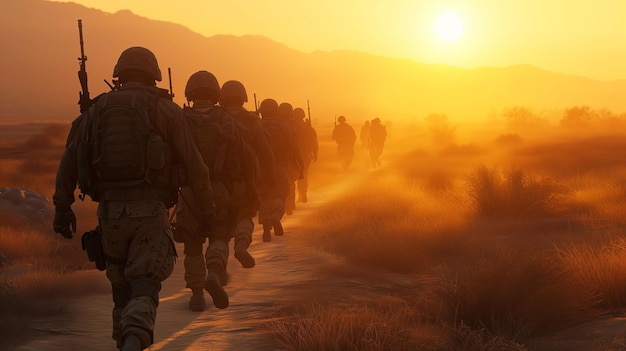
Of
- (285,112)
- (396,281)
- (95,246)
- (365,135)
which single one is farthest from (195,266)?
(365,135)

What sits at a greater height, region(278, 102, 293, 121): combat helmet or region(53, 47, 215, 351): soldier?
region(278, 102, 293, 121): combat helmet

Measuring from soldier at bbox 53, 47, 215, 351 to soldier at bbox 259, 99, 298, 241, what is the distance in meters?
5.60

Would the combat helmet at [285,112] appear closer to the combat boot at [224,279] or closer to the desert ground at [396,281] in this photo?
the desert ground at [396,281]

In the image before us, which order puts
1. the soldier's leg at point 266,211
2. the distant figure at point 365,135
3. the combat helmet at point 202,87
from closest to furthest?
the combat helmet at point 202,87
the soldier's leg at point 266,211
the distant figure at point 365,135

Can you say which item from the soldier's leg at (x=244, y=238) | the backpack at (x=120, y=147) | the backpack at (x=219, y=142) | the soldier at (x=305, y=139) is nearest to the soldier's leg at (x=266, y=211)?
the soldier's leg at (x=244, y=238)

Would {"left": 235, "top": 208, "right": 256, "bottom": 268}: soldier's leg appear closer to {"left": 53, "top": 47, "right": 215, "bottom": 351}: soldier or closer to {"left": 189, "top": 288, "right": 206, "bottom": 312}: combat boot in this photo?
{"left": 189, "top": 288, "right": 206, "bottom": 312}: combat boot

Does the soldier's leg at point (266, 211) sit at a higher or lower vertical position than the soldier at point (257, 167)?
lower

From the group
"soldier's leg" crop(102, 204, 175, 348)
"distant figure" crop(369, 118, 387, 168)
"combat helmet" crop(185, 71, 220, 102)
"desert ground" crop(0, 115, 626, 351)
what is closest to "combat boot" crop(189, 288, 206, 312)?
"desert ground" crop(0, 115, 626, 351)

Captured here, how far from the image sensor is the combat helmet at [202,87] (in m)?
7.47

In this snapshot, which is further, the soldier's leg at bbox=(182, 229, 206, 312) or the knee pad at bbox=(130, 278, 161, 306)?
the soldier's leg at bbox=(182, 229, 206, 312)

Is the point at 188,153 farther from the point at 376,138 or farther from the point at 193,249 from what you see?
the point at 376,138

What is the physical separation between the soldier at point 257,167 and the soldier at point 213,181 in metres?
0.09

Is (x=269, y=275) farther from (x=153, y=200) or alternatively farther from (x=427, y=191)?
(x=427, y=191)

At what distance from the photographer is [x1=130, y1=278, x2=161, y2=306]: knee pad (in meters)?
4.71
